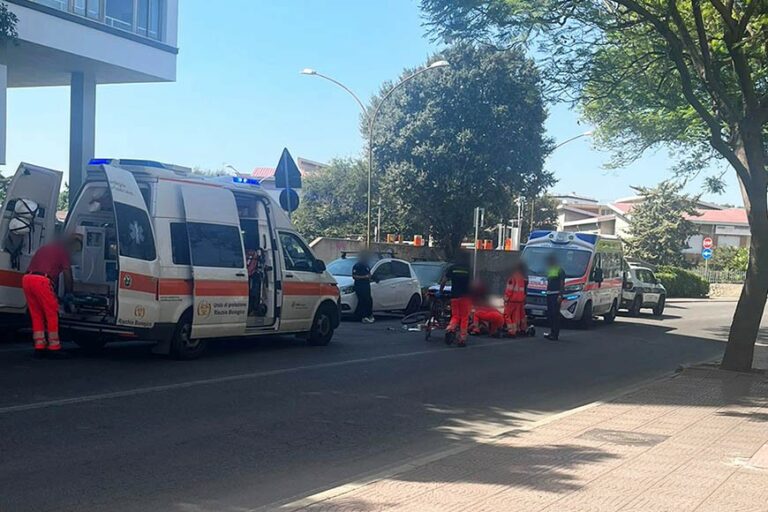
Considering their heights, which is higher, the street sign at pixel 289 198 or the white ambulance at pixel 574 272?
the street sign at pixel 289 198

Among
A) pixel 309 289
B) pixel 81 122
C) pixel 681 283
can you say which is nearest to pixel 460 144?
pixel 81 122

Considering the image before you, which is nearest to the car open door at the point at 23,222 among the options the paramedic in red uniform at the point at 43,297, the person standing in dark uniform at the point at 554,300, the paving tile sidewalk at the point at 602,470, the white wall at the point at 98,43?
the paramedic in red uniform at the point at 43,297

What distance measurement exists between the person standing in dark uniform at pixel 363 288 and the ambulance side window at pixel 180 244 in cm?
738

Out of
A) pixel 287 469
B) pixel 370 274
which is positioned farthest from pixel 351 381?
pixel 370 274

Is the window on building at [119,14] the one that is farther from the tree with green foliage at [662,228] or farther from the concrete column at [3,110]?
the tree with green foliage at [662,228]

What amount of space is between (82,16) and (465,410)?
906 inches

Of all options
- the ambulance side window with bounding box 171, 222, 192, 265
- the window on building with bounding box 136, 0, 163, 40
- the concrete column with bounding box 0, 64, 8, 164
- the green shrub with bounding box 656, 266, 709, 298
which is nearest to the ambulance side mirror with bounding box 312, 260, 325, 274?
the ambulance side window with bounding box 171, 222, 192, 265

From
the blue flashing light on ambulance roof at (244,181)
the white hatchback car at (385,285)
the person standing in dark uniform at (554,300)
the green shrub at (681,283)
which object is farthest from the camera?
the green shrub at (681,283)

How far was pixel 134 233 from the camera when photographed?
1067 centimetres

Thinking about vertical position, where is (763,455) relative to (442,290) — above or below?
below

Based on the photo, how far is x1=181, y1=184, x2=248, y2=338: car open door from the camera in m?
11.3

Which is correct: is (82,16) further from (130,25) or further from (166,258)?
(166,258)

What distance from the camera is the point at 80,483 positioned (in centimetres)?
567

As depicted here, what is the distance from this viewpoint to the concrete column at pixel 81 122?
28.9m
